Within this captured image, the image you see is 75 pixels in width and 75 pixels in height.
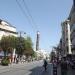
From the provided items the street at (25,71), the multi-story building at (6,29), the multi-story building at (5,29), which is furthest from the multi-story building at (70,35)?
the street at (25,71)

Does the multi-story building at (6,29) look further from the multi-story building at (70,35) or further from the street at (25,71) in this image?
the street at (25,71)

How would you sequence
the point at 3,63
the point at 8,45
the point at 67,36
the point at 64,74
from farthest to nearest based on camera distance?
the point at 67,36 < the point at 8,45 < the point at 3,63 < the point at 64,74

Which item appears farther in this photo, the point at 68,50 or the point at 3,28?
the point at 68,50

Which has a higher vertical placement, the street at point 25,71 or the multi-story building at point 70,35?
the multi-story building at point 70,35

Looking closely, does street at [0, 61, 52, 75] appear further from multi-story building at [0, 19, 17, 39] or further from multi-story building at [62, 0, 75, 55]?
multi-story building at [0, 19, 17, 39]

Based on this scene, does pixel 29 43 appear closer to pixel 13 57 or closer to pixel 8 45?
pixel 13 57

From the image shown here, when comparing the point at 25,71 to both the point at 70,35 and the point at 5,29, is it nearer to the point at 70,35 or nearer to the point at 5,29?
the point at 5,29

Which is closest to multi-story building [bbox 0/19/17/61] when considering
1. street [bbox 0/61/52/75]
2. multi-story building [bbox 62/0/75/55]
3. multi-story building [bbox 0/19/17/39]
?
multi-story building [bbox 0/19/17/39]

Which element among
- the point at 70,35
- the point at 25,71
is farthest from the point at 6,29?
the point at 25,71

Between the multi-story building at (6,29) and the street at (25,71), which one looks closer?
the street at (25,71)

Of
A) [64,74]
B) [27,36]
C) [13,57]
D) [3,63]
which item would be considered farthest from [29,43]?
[64,74]

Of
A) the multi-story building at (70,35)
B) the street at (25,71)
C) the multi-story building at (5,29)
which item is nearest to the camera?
the street at (25,71)

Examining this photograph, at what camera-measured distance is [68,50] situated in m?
118

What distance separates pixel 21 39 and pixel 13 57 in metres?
7.72
